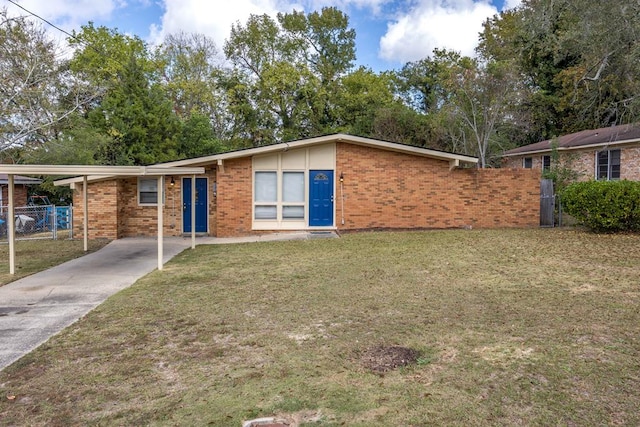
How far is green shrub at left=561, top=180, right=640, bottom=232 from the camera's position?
1211 centimetres

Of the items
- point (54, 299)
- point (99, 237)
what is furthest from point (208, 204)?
point (54, 299)

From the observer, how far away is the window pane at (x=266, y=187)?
15547 millimetres

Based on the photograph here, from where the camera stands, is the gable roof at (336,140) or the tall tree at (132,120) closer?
the gable roof at (336,140)

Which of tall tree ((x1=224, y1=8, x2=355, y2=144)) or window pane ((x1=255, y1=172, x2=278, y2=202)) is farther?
tall tree ((x1=224, y1=8, x2=355, y2=144))

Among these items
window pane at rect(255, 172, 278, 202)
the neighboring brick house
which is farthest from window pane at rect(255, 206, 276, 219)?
the neighboring brick house

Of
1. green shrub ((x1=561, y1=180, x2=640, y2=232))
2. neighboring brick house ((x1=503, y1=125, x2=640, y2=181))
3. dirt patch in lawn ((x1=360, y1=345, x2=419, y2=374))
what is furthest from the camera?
neighboring brick house ((x1=503, y1=125, x2=640, y2=181))

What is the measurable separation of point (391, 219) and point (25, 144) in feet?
60.0

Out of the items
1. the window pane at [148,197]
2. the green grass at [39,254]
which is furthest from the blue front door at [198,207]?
the green grass at [39,254]

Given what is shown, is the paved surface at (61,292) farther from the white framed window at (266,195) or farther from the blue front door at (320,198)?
the blue front door at (320,198)

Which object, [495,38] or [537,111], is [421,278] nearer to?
[537,111]

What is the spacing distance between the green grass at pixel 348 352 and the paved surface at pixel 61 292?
0.32m

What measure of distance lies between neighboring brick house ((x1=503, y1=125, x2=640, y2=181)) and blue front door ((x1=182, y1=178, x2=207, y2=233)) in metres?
12.3

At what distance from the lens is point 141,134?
2433 cm

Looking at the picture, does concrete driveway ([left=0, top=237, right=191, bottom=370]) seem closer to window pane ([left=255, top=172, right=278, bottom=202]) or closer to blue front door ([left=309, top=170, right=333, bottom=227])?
window pane ([left=255, top=172, right=278, bottom=202])
